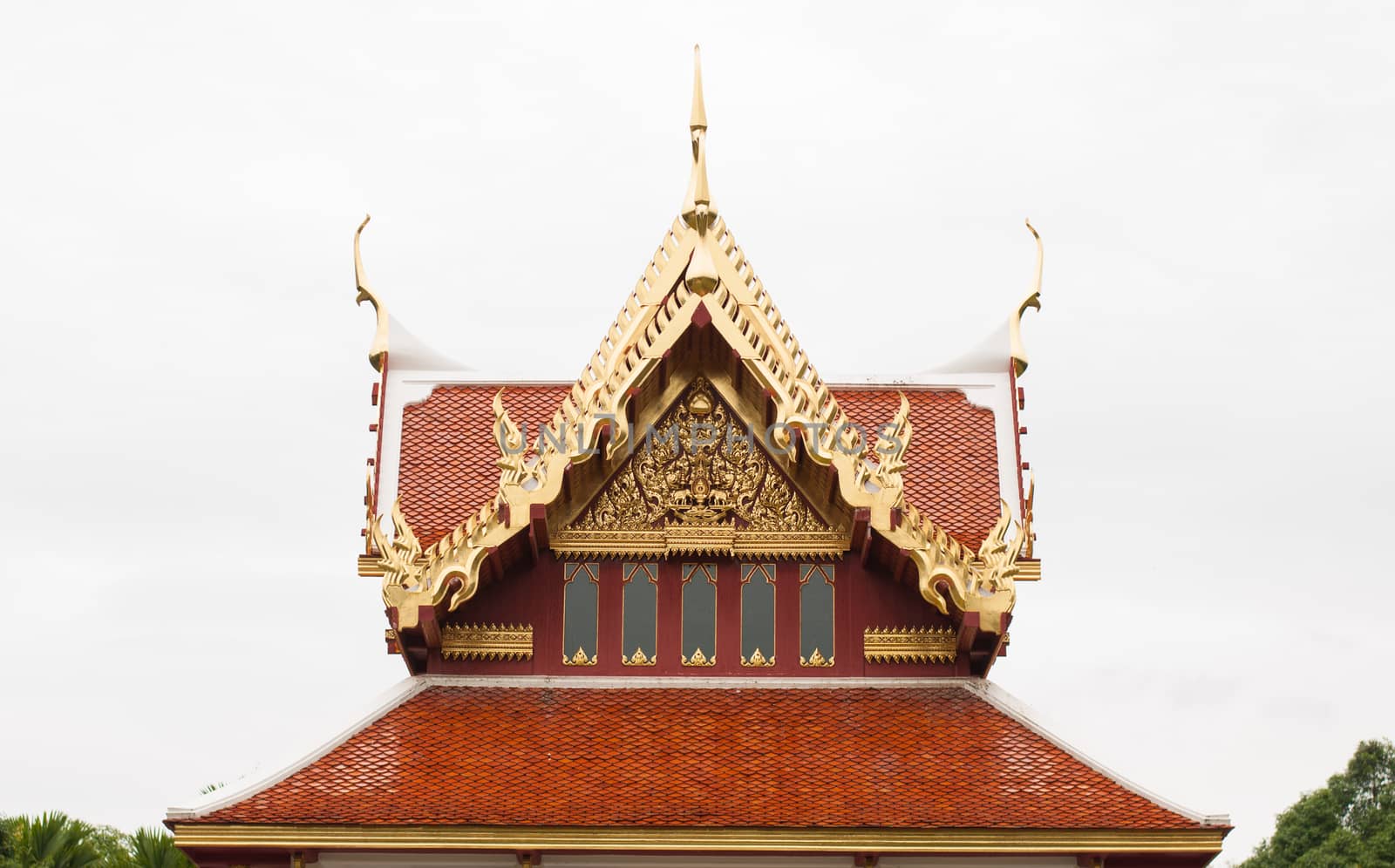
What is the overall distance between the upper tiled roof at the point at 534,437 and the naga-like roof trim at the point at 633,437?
4.48ft

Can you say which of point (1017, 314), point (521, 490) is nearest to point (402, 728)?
point (521, 490)

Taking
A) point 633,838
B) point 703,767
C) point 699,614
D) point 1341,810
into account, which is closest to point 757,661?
point 699,614

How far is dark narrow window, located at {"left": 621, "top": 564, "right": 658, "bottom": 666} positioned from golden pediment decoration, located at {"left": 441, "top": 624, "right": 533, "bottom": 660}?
0.81 meters

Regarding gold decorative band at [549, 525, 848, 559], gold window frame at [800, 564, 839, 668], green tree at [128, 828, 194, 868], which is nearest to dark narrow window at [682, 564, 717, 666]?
gold decorative band at [549, 525, 848, 559]

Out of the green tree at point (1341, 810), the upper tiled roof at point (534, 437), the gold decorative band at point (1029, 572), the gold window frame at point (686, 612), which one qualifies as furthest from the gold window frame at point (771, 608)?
the green tree at point (1341, 810)

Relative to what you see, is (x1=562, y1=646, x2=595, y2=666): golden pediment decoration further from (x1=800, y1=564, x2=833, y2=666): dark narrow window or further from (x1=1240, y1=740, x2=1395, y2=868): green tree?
(x1=1240, y1=740, x2=1395, y2=868): green tree

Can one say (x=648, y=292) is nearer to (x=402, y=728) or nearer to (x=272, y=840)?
(x=402, y=728)

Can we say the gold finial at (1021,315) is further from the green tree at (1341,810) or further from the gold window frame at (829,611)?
the green tree at (1341,810)

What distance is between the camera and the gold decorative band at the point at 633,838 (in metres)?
15.4

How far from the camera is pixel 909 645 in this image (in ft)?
58.3

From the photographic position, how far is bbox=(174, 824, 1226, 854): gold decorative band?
1541 centimetres

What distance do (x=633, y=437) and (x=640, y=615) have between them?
1491mm

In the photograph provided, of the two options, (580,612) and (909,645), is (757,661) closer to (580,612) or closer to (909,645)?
(909,645)

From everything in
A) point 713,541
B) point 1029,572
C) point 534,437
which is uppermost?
point 534,437
